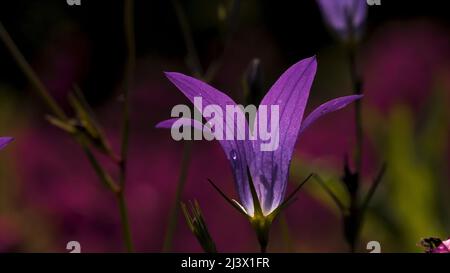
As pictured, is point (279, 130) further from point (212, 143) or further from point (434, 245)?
point (212, 143)

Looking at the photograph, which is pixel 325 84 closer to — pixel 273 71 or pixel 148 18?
pixel 273 71

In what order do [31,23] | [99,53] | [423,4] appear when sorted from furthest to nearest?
[423,4], [99,53], [31,23]

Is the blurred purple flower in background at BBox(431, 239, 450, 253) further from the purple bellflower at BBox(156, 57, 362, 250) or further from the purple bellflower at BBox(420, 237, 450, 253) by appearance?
the purple bellflower at BBox(156, 57, 362, 250)

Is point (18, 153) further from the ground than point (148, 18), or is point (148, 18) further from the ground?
point (148, 18)

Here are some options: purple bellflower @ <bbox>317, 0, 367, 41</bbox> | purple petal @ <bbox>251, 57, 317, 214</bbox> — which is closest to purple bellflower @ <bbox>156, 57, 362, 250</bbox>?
purple petal @ <bbox>251, 57, 317, 214</bbox>

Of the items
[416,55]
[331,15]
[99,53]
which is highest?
[99,53]

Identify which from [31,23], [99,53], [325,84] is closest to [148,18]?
[99,53]

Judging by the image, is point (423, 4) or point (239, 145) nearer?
point (239, 145)
